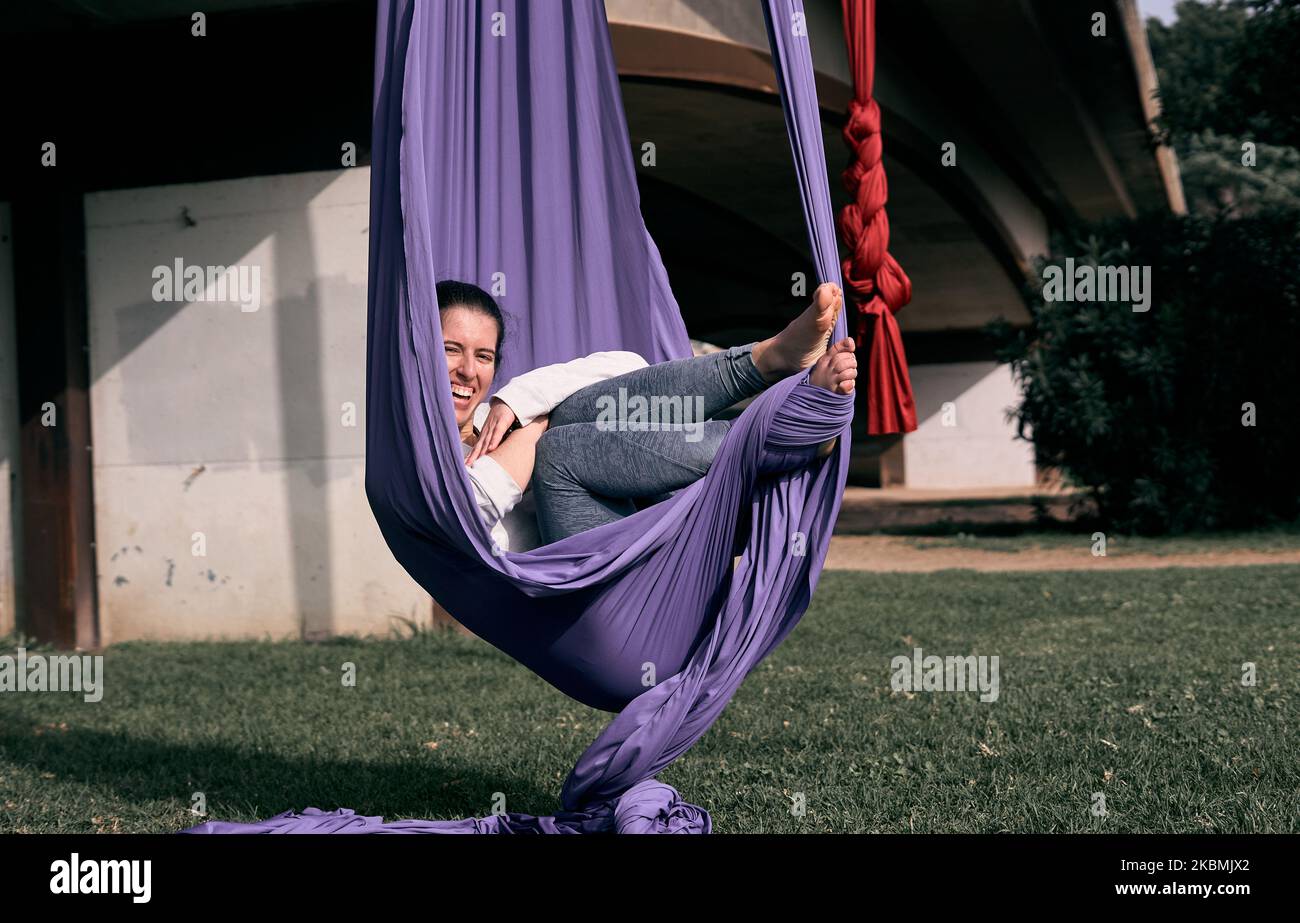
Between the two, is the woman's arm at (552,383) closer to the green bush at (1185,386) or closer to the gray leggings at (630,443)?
the gray leggings at (630,443)

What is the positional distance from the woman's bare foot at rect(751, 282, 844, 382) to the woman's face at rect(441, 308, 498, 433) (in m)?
0.89

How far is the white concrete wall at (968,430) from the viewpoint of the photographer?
23.0m

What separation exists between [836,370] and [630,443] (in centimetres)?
52

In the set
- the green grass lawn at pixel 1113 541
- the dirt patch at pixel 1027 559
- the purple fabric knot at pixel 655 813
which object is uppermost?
the purple fabric knot at pixel 655 813

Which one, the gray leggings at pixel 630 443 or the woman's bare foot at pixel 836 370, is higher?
the woman's bare foot at pixel 836 370

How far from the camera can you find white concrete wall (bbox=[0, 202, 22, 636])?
774cm

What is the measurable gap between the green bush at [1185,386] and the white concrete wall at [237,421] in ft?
26.6

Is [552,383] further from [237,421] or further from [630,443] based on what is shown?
[237,421]

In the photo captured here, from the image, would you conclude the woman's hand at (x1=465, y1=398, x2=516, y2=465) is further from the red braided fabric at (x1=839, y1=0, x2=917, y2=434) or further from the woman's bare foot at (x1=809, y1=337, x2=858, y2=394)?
the red braided fabric at (x1=839, y1=0, x2=917, y2=434)

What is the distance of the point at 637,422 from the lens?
9.70 ft

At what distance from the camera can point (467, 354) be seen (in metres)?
3.37

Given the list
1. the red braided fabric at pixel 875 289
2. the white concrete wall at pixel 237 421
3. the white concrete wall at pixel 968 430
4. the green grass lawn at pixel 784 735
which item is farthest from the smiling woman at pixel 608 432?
the white concrete wall at pixel 968 430
